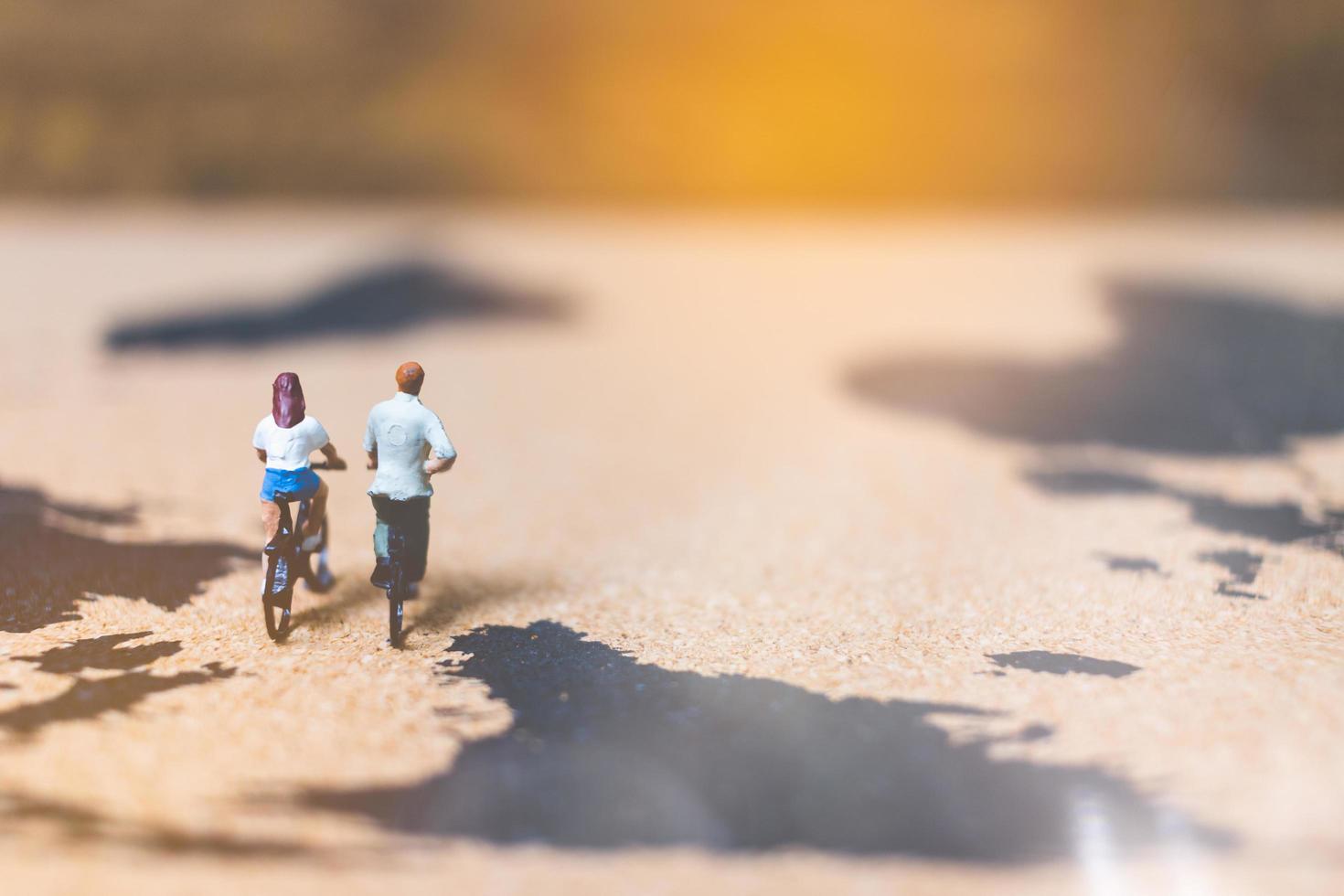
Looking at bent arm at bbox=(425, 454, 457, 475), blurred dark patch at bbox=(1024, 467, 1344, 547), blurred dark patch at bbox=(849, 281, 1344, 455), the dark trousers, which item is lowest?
the dark trousers

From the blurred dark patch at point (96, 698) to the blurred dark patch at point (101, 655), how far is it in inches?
5.4

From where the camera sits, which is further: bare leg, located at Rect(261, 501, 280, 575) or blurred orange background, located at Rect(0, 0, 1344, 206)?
blurred orange background, located at Rect(0, 0, 1344, 206)

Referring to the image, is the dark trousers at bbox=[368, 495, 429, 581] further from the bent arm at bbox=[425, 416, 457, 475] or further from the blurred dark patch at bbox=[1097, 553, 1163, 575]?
the blurred dark patch at bbox=[1097, 553, 1163, 575]

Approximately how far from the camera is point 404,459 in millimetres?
4906

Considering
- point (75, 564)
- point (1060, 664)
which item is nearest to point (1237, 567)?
point (1060, 664)

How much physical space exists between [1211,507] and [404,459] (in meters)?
5.30

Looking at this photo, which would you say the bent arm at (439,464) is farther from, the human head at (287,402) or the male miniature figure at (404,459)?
the human head at (287,402)

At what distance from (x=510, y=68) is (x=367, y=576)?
1017cm

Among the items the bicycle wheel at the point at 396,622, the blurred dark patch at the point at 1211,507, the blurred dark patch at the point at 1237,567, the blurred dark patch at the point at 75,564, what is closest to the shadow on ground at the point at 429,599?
the bicycle wheel at the point at 396,622

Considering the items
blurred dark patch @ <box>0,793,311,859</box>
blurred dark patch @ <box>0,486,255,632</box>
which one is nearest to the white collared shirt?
blurred dark patch @ <box>0,486,255,632</box>

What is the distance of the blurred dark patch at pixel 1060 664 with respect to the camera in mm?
4914

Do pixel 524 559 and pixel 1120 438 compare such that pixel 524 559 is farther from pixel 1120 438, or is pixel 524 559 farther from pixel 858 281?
pixel 858 281

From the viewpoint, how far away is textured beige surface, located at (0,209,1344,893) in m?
3.63

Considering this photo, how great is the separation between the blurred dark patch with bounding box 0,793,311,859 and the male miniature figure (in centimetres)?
155
